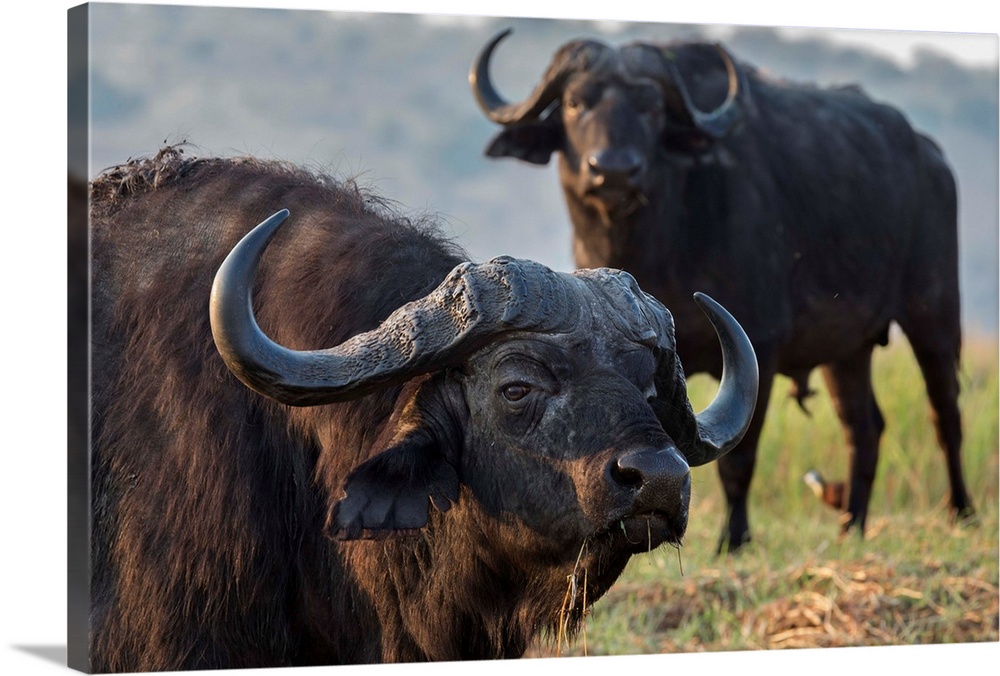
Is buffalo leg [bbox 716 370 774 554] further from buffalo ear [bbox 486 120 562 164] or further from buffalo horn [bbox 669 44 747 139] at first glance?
buffalo ear [bbox 486 120 562 164]

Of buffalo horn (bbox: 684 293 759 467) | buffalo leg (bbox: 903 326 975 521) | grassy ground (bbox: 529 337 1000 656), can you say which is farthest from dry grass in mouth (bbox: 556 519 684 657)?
buffalo leg (bbox: 903 326 975 521)

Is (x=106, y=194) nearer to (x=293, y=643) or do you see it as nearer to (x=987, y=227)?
(x=293, y=643)

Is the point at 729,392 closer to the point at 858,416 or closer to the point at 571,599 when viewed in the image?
the point at 571,599

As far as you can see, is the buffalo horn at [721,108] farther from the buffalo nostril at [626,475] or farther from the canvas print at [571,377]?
the buffalo nostril at [626,475]

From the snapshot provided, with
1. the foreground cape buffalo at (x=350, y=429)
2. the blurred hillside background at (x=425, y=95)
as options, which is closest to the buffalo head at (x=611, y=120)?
the blurred hillside background at (x=425, y=95)

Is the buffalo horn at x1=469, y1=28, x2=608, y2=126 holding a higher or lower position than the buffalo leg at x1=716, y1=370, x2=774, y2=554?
higher

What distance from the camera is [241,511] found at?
16.7 ft

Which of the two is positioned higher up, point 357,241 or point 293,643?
point 357,241

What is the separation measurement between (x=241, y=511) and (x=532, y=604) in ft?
3.07

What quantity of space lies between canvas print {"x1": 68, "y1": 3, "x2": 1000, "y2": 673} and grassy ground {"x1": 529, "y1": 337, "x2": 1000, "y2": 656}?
1.0 inches

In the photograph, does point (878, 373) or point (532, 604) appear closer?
point (532, 604)

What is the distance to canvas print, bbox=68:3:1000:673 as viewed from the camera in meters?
4.67

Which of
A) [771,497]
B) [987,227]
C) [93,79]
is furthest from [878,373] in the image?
[93,79]

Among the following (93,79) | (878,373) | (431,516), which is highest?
(93,79)
